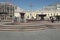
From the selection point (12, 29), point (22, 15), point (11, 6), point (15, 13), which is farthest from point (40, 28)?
point (11, 6)

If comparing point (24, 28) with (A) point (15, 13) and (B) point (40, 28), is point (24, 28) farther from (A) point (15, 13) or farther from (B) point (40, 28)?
(A) point (15, 13)

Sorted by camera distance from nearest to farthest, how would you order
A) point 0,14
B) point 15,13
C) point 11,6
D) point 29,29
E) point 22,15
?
point 29,29 < point 22,15 < point 0,14 < point 15,13 < point 11,6

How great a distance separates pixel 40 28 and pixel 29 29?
3.71ft

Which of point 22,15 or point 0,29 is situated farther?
point 22,15

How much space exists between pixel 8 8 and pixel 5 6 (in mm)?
2097

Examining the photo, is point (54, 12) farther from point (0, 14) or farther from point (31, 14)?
point (0, 14)

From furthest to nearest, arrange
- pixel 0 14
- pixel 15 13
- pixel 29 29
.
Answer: pixel 15 13
pixel 0 14
pixel 29 29

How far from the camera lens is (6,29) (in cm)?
1588

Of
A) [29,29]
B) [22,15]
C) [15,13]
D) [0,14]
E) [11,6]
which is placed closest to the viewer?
[29,29]

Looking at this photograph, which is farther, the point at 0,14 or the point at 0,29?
the point at 0,14

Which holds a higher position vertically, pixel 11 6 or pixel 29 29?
pixel 11 6

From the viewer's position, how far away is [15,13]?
61438 mm

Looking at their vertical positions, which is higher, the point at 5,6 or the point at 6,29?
the point at 5,6

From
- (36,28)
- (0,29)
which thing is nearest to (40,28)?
(36,28)
